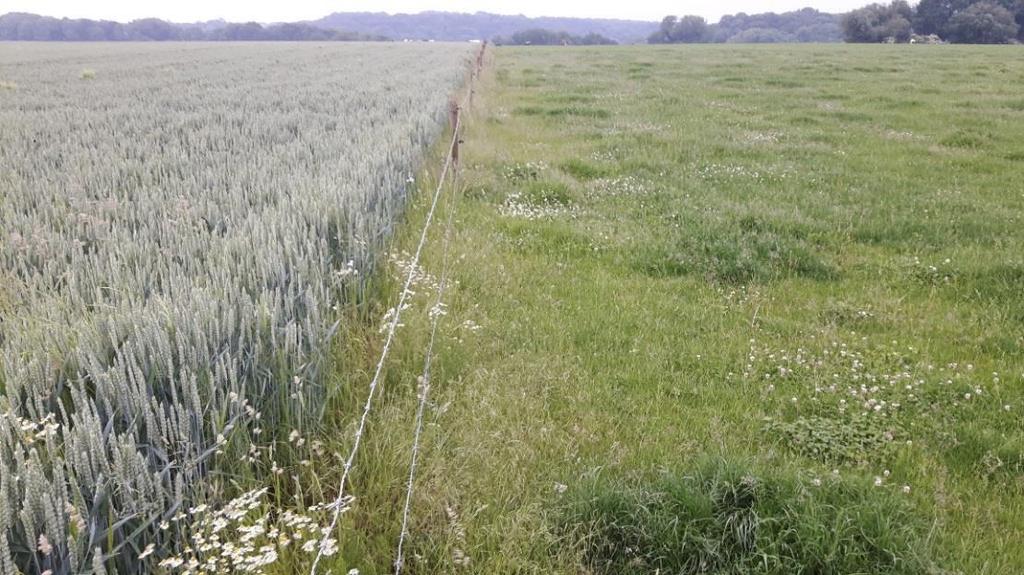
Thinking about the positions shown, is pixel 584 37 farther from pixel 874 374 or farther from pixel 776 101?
pixel 874 374

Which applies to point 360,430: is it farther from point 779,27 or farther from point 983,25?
point 779,27

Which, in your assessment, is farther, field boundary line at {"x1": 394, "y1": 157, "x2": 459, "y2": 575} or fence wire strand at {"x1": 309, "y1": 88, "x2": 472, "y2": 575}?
field boundary line at {"x1": 394, "y1": 157, "x2": 459, "y2": 575}

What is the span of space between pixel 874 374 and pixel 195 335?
4529 millimetres

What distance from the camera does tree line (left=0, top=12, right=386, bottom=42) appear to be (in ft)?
348

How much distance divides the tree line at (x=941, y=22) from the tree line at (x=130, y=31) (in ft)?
265

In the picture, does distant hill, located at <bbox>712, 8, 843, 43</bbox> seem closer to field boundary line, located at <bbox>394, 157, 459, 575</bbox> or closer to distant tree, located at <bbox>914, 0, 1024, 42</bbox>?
distant tree, located at <bbox>914, 0, 1024, 42</bbox>

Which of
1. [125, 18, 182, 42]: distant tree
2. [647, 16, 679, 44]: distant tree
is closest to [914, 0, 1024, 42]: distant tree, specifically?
[647, 16, 679, 44]: distant tree

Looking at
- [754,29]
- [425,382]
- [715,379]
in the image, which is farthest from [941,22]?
[425,382]

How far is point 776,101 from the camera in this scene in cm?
2078

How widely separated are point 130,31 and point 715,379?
132185 mm

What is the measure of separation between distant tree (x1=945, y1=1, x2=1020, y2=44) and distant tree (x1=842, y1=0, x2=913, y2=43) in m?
4.64

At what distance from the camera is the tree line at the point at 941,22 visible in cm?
7344

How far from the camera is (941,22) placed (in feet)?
255

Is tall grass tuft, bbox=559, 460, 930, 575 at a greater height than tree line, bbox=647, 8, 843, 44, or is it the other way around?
tree line, bbox=647, 8, 843, 44
